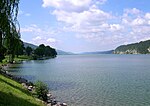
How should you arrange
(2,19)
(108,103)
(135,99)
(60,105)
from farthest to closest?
(135,99)
(108,103)
(60,105)
(2,19)

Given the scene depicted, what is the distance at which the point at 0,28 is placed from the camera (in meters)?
26.3

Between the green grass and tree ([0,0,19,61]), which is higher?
tree ([0,0,19,61])

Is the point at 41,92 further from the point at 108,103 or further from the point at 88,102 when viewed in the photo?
the point at 108,103

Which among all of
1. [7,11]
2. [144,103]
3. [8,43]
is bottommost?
[144,103]

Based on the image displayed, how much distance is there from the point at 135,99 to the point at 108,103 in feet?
17.1

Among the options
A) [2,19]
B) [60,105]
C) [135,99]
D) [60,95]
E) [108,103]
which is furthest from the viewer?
[60,95]

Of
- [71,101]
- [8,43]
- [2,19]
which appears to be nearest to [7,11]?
[2,19]

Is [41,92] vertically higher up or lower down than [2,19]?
lower down

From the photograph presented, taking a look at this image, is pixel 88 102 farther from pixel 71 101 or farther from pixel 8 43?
pixel 8 43

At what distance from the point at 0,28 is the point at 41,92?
46.3 feet

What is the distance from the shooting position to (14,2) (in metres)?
25.8

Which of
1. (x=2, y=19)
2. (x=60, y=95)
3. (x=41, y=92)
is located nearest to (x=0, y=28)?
(x=2, y=19)

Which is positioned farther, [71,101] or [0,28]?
[71,101]

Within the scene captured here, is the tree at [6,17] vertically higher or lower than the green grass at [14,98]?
higher
